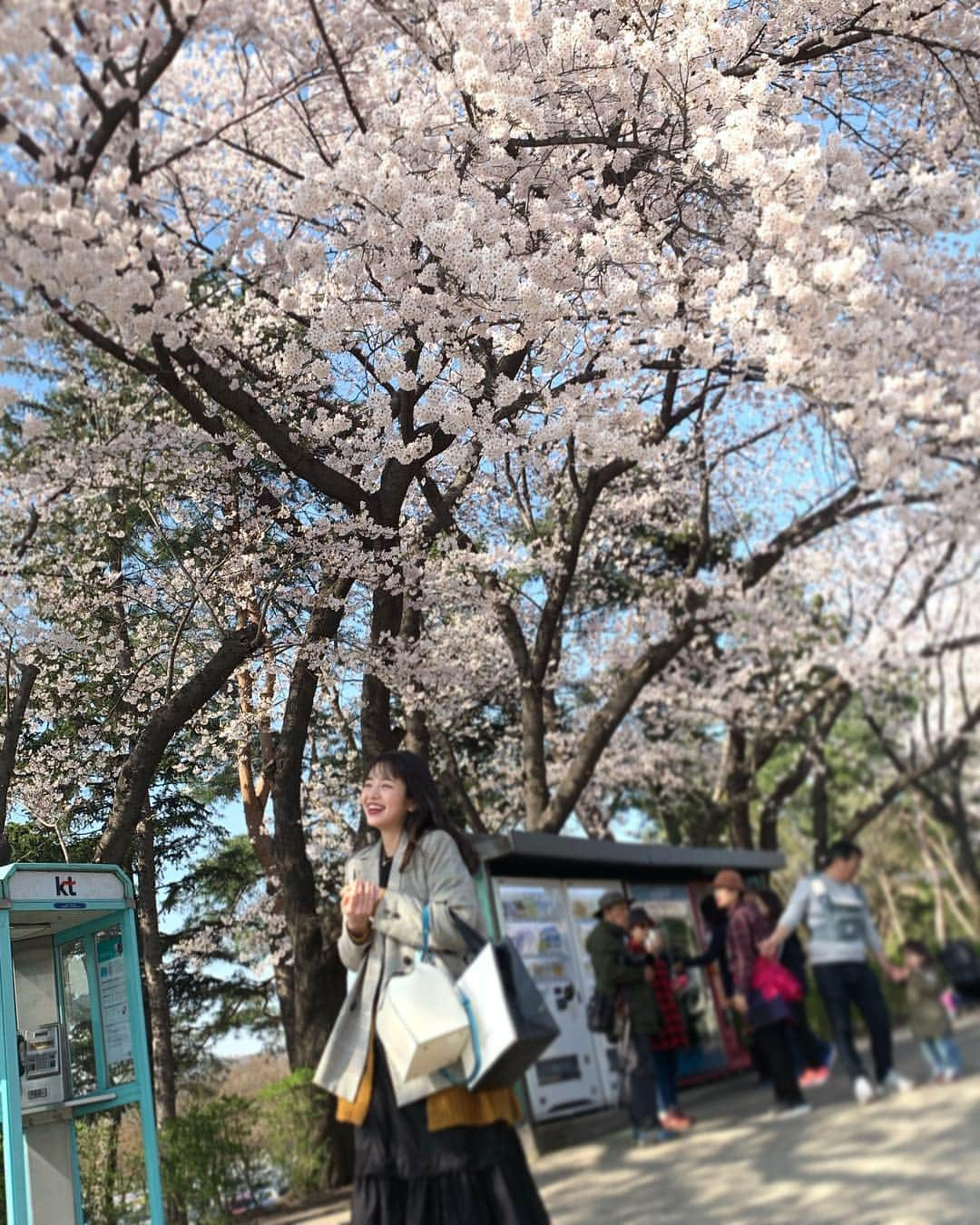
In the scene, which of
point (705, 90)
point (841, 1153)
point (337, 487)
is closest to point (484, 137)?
point (705, 90)

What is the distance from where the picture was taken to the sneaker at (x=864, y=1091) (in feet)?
22.2

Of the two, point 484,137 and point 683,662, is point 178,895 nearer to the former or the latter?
point 484,137

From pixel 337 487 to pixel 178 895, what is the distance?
8.89 ft

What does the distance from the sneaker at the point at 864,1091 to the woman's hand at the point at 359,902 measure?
14.7 ft

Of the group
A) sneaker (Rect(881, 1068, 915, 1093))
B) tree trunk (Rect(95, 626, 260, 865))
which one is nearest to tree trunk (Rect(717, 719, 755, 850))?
sneaker (Rect(881, 1068, 915, 1093))

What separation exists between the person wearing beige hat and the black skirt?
163 inches

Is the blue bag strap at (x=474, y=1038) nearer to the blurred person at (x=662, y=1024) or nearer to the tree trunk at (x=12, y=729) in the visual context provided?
the tree trunk at (x=12, y=729)

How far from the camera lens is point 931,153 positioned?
8.16 m

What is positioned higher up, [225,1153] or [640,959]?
[640,959]

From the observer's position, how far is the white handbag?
328 cm

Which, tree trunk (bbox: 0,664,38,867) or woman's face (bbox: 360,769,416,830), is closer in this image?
woman's face (bbox: 360,769,416,830)

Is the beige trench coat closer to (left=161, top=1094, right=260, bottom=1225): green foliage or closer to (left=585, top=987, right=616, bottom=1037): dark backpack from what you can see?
(left=161, top=1094, right=260, bottom=1225): green foliage

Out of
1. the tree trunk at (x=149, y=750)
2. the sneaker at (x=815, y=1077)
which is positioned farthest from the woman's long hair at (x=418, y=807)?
the sneaker at (x=815, y=1077)

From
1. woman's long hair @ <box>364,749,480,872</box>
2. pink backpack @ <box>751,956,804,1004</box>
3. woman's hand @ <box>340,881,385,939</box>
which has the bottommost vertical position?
pink backpack @ <box>751,956,804,1004</box>
